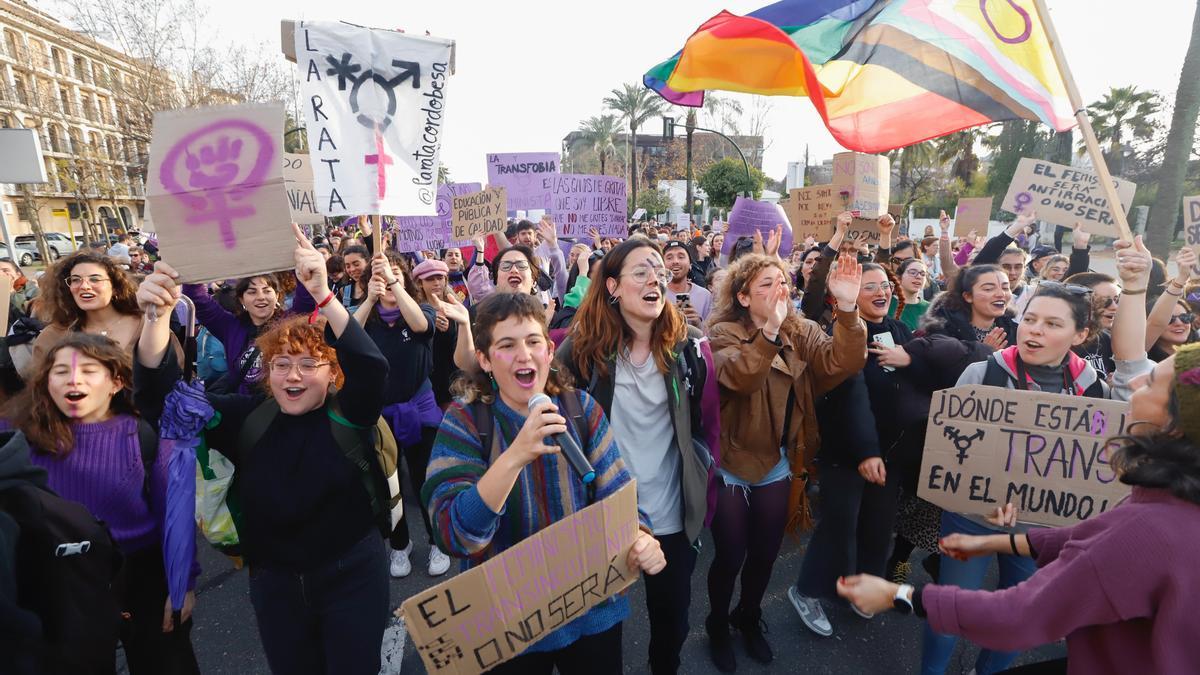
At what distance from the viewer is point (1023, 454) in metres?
2.43

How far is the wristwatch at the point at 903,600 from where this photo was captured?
156 cm

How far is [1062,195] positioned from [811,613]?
3.67 m

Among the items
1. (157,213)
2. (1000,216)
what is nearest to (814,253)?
(157,213)

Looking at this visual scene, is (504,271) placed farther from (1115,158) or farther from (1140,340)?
(1115,158)

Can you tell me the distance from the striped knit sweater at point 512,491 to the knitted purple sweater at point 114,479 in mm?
1391

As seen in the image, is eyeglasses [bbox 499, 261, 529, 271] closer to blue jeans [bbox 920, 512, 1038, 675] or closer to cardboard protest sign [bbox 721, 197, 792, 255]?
cardboard protest sign [bbox 721, 197, 792, 255]

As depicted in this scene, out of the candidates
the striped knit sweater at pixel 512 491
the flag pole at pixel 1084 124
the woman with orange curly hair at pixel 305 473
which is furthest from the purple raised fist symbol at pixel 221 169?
the flag pole at pixel 1084 124

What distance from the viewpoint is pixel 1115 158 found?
28.2m

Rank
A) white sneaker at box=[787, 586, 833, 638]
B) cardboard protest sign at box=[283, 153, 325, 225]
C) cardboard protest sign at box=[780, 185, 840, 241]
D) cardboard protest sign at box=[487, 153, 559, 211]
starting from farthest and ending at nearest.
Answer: cardboard protest sign at box=[487, 153, 559, 211], cardboard protest sign at box=[283, 153, 325, 225], cardboard protest sign at box=[780, 185, 840, 241], white sneaker at box=[787, 586, 833, 638]

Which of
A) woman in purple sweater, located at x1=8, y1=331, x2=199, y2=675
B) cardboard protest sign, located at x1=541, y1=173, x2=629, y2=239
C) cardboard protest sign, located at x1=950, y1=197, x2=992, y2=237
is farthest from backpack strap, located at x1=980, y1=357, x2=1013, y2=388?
cardboard protest sign, located at x1=950, y1=197, x2=992, y2=237

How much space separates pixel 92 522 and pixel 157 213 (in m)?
1.08

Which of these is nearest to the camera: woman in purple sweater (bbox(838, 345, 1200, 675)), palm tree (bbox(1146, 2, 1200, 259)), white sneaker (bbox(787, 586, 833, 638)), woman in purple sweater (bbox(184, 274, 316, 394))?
woman in purple sweater (bbox(838, 345, 1200, 675))

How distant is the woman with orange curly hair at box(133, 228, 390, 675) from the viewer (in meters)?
2.02

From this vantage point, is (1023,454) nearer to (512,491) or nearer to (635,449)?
(635,449)
